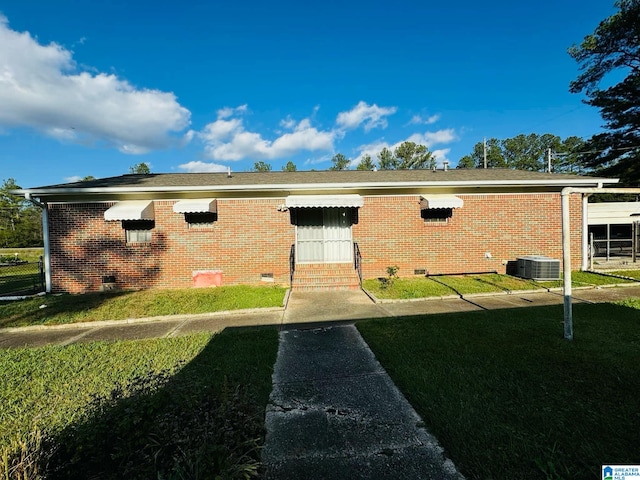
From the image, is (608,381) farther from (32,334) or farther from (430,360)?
(32,334)

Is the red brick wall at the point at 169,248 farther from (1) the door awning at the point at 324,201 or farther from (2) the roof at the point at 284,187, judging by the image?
(1) the door awning at the point at 324,201

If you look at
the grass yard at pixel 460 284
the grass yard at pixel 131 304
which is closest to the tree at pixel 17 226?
the grass yard at pixel 131 304

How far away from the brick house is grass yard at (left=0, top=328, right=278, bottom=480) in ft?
18.1

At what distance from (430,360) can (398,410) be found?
1324 millimetres

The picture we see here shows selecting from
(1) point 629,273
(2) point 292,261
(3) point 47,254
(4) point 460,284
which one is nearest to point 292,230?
(2) point 292,261

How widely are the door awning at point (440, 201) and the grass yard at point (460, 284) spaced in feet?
8.80

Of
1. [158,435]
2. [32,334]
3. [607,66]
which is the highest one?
[607,66]

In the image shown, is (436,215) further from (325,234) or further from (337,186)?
(325,234)

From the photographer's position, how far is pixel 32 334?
246 inches

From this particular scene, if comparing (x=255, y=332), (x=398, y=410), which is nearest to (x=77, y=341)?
(x=255, y=332)

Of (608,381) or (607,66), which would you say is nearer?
(608,381)

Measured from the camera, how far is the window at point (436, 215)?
10695 mm

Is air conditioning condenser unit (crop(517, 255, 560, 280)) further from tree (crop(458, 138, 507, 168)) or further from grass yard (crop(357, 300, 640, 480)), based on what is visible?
tree (crop(458, 138, 507, 168))

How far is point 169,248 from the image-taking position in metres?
10.3
